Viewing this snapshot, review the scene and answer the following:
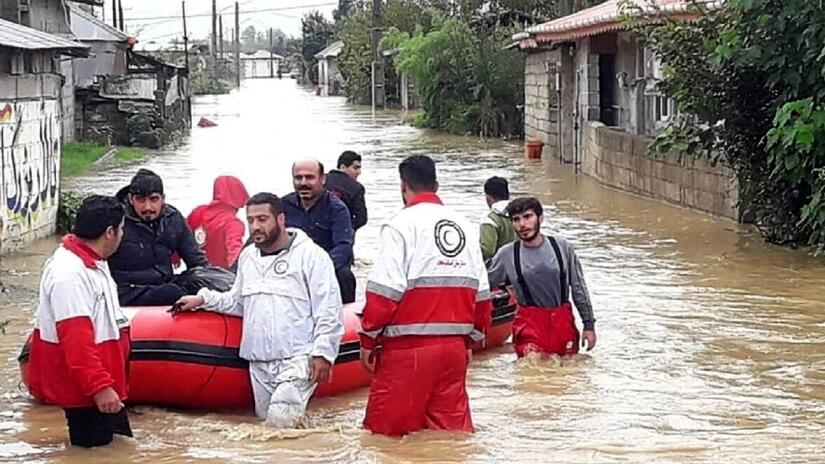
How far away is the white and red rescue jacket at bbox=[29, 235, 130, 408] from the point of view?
6.61m

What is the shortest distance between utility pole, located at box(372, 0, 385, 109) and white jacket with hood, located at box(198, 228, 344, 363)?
5577 cm

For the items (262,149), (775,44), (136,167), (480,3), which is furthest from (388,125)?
(775,44)

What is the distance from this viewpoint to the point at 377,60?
6519 centimetres

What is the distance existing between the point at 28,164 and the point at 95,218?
10347mm

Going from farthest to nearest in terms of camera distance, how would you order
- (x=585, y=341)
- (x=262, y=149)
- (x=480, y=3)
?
1. (x=480, y=3)
2. (x=262, y=149)
3. (x=585, y=341)

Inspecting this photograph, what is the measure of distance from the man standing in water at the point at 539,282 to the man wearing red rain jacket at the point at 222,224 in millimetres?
2351

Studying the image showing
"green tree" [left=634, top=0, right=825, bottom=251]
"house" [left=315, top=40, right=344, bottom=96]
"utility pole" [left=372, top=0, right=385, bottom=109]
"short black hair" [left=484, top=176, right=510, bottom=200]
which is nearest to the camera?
"short black hair" [left=484, top=176, right=510, bottom=200]

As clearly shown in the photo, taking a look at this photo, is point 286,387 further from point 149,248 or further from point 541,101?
point 541,101

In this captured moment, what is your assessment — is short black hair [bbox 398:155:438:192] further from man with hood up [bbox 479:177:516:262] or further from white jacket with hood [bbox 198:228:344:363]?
man with hood up [bbox 479:177:516:262]

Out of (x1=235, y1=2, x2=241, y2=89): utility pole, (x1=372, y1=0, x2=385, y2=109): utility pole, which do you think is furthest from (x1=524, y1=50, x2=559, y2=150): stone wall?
(x1=235, y1=2, x2=241, y2=89): utility pole

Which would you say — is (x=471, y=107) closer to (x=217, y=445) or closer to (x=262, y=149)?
(x=262, y=149)

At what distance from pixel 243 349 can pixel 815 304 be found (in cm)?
642

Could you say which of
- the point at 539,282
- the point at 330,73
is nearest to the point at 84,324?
the point at 539,282

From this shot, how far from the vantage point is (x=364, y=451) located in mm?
7312
